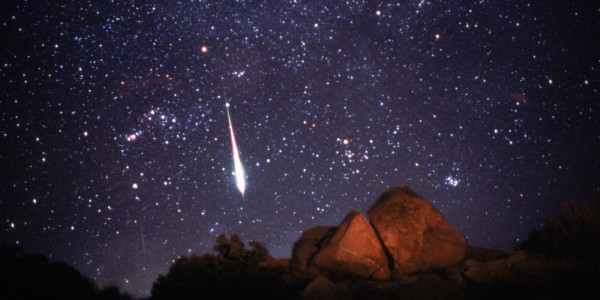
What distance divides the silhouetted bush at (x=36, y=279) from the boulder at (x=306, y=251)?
24.7ft

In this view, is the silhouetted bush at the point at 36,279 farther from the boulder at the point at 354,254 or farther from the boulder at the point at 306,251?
the boulder at the point at 354,254

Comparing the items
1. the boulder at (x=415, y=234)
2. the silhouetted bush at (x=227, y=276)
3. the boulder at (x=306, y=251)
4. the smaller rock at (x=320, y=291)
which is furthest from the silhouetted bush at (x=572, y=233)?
the silhouetted bush at (x=227, y=276)

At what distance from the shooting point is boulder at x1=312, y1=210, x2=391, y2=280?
38.0ft

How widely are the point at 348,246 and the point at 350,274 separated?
95 centimetres

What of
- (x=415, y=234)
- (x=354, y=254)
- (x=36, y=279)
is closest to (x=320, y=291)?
(x=354, y=254)

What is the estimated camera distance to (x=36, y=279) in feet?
34.9

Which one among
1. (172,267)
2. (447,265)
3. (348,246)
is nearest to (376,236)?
(348,246)

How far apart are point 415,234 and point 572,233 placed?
4769mm

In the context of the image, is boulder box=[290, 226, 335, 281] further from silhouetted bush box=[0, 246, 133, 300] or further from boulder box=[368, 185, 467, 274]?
silhouetted bush box=[0, 246, 133, 300]

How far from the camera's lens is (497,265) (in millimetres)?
10172

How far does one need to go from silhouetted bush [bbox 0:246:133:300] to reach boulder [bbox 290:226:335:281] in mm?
7534

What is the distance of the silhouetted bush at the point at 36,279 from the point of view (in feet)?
31.7

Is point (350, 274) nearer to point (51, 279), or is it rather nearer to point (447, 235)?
point (447, 235)

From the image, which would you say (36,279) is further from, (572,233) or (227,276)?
(572,233)
